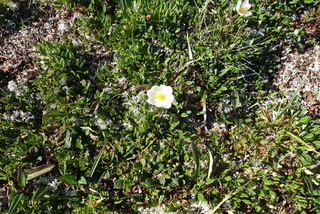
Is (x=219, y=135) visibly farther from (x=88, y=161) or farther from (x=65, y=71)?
(x=65, y=71)

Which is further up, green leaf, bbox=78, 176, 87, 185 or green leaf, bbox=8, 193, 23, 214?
green leaf, bbox=78, 176, 87, 185

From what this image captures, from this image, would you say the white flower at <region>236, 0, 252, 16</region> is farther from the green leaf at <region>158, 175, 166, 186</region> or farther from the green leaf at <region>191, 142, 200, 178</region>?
the green leaf at <region>158, 175, 166, 186</region>

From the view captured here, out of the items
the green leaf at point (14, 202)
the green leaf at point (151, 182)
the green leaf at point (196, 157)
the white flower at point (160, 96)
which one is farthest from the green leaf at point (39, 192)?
the green leaf at point (196, 157)

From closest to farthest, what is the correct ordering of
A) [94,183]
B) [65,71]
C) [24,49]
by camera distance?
[94,183], [65,71], [24,49]

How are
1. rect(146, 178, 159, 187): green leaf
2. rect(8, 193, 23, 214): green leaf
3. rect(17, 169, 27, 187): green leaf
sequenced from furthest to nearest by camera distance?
rect(146, 178, 159, 187): green leaf < rect(17, 169, 27, 187): green leaf < rect(8, 193, 23, 214): green leaf

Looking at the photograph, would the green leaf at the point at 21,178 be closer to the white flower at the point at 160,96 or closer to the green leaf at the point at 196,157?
the white flower at the point at 160,96

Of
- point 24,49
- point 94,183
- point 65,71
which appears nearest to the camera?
point 94,183

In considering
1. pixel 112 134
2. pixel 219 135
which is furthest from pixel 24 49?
pixel 219 135

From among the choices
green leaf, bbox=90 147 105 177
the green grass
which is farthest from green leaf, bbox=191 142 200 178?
green leaf, bbox=90 147 105 177
